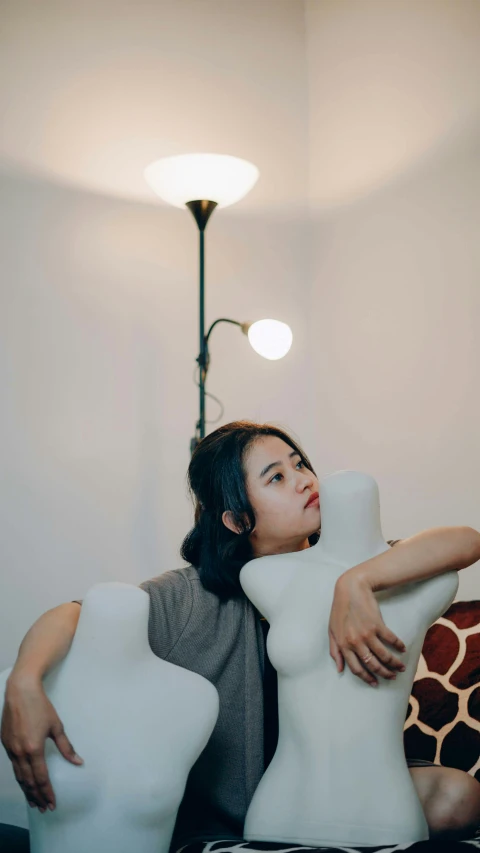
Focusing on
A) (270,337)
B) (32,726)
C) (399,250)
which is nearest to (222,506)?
(32,726)

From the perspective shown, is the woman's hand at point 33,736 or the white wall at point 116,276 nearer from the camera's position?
the woman's hand at point 33,736

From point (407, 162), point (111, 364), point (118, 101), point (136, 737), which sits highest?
point (118, 101)

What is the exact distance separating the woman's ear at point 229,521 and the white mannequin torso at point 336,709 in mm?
302

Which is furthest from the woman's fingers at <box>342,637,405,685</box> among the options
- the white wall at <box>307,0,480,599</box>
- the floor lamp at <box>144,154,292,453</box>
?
the floor lamp at <box>144,154,292,453</box>

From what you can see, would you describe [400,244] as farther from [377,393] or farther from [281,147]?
[281,147]

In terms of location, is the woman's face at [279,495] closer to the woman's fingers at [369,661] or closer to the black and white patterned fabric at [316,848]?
the woman's fingers at [369,661]

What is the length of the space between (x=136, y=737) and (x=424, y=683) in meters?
0.86

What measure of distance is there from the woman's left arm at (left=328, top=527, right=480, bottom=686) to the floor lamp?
1.21 m

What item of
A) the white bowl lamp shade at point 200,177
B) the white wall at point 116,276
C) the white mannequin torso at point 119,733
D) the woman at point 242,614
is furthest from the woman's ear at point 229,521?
the white bowl lamp shade at point 200,177

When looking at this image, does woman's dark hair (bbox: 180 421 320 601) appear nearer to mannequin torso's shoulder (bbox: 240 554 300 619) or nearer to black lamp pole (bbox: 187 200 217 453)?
mannequin torso's shoulder (bbox: 240 554 300 619)

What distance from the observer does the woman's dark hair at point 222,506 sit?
1.52m

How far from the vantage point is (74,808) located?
3.56 ft

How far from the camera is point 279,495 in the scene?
1456mm

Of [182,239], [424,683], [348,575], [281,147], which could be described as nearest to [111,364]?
[182,239]
